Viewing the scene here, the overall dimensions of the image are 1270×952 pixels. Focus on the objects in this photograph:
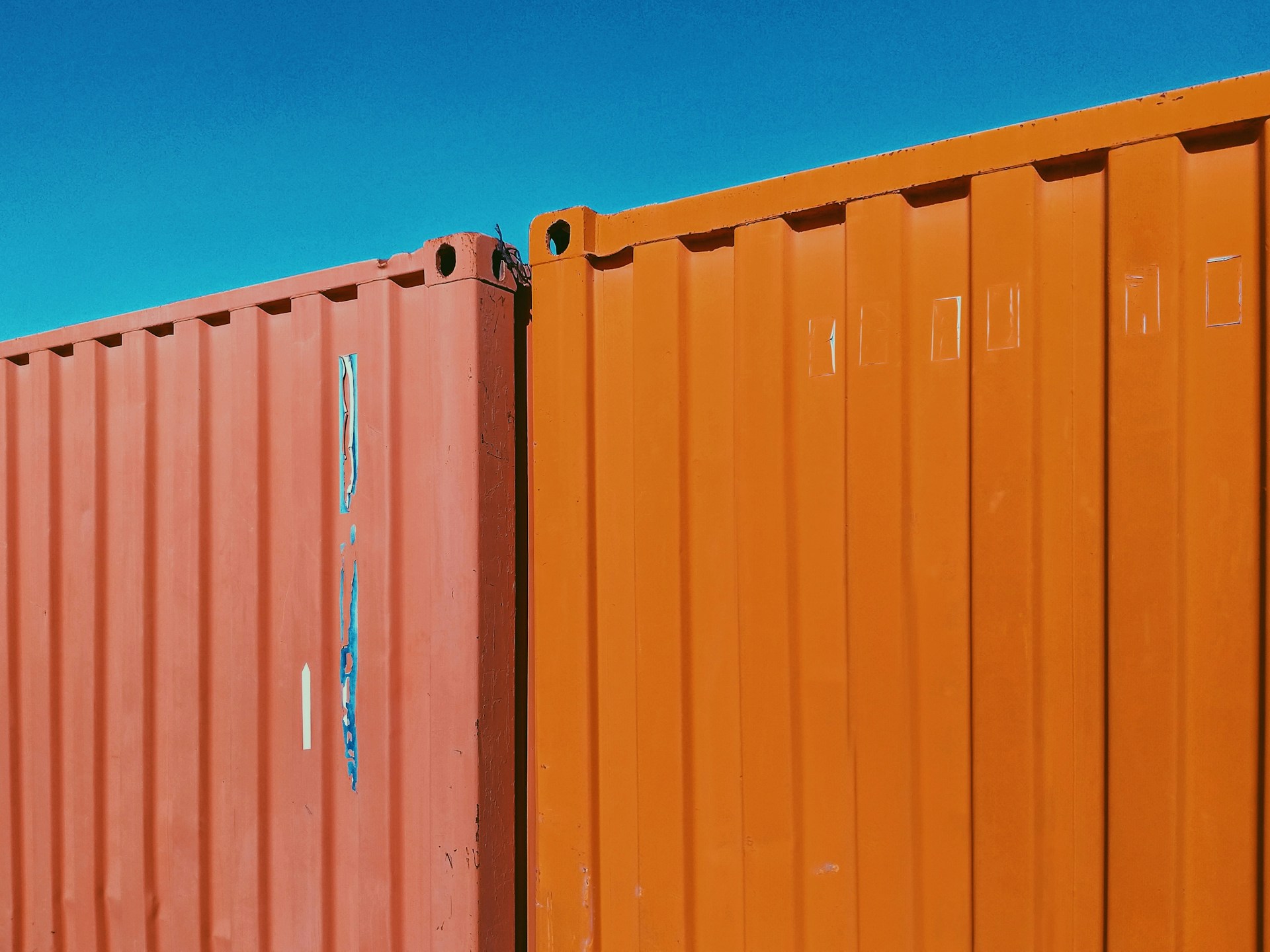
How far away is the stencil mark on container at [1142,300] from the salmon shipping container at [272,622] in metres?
1.52

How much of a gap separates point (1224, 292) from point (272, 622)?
262 centimetres

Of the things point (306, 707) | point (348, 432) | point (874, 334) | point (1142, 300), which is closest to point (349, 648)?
point (306, 707)

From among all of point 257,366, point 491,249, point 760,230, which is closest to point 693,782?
point 760,230

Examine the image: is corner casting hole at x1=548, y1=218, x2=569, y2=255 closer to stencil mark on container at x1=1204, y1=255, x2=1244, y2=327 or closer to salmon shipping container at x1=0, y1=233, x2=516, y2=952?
salmon shipping container at x1=0, y1=233, x2=516, y2=952

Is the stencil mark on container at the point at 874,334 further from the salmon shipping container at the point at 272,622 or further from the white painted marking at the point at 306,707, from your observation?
the white painted marking at the point at 306,707

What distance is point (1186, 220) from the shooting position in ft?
5.04

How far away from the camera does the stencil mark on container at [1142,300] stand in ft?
5.08

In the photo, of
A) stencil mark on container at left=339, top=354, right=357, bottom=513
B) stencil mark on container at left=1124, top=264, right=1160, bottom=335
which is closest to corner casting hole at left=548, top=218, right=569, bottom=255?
stencil mark on container at left=339, top=354, right=357, bottom=513

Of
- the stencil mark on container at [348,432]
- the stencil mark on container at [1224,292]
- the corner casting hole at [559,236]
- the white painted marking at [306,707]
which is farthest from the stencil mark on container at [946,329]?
the white painted marking at [306,707]

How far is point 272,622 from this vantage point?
250cm

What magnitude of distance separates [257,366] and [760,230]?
5.46 ft

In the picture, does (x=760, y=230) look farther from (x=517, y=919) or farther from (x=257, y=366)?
(x=517, y=919)

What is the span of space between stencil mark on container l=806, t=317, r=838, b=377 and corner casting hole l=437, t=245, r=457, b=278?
102cm

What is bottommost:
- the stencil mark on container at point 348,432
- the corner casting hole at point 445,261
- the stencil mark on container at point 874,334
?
the stencil mark on container at point 348,432
